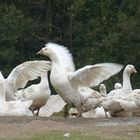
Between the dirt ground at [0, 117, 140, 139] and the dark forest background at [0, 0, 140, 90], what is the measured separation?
17542 millimetres

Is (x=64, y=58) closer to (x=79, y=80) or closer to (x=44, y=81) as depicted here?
(x=44, y=81)

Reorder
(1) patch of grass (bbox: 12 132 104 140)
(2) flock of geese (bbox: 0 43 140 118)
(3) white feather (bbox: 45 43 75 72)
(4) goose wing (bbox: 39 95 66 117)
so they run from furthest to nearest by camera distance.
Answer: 1. (4) goose wing (bbox: 39 95 66 117)
2. (3) white feather (bbox: 45 43 75 72)
3. (2) flock of geese (bbox: 0 43 140 118)
4. (1) patch of grass (bbox: 12 132 104 140)

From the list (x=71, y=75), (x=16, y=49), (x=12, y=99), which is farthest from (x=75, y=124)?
(x=16, y=49)

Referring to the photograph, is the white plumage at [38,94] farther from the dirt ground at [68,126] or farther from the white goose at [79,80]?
the dirt ground at [68,126]

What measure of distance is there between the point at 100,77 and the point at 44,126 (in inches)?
127

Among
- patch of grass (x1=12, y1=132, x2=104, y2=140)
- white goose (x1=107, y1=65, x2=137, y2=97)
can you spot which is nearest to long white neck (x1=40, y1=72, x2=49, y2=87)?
white goose (x1=107, y1=65, x2=137, y2=97)

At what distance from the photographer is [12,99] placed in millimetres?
20703

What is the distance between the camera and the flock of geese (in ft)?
58.8

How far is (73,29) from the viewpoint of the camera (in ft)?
131

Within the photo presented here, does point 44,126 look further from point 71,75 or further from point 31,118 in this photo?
point 71,75

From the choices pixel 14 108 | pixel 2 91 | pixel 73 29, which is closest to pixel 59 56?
pixel 2 91

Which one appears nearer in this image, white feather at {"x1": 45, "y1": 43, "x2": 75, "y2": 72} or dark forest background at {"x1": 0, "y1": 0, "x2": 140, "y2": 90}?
white feather at {"x1": 45, "y1": 43, "x2": 75, "y2": 72}

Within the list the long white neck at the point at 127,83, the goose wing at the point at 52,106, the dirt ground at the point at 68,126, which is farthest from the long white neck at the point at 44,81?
the dirt ground at the point at 68,126

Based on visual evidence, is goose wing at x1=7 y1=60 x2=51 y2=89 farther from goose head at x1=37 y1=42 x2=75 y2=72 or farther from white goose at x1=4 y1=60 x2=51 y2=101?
goose head at x1=37 y1=42 x2=75 y2=72
